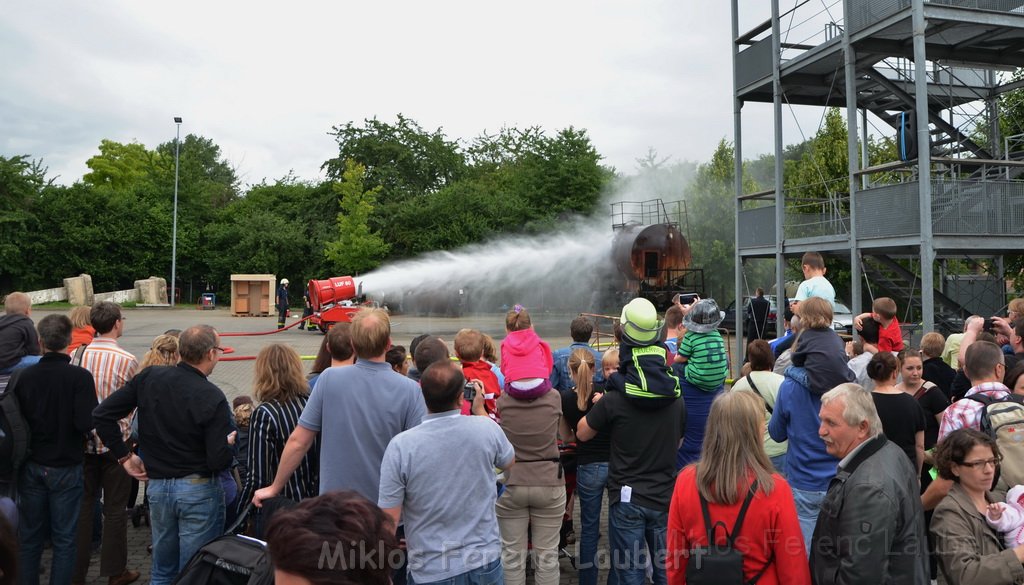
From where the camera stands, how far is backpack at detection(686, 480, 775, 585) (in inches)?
109

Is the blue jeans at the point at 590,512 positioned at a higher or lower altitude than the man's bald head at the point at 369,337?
lower

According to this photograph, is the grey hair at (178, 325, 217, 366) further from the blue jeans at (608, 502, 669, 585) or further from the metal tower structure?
the metal tower structure

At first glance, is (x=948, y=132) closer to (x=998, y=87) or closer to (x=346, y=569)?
(x=998, y=87)

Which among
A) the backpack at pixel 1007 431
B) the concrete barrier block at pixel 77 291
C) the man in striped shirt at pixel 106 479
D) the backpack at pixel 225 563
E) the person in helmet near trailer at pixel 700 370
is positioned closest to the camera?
the backpack at pixel 225 563

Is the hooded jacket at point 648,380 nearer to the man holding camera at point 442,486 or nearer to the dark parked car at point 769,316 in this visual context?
the man holding camera at point 442,486

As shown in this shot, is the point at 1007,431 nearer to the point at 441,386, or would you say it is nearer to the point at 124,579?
the point at 441,386

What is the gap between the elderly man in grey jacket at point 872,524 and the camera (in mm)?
2789

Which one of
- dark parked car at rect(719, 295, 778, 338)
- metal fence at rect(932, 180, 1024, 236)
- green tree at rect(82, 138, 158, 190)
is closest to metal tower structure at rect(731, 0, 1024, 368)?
metal fence at rect(932, 180, 1024, 236)

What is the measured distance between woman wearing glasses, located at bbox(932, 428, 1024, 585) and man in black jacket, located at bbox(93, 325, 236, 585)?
3.89 meters

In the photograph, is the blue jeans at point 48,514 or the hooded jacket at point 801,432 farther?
the blue jeans at point 48,514

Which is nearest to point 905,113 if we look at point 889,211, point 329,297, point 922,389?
point 889,211

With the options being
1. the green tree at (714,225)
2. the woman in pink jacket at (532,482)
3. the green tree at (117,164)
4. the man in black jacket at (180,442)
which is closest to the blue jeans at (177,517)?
the man in black jacket at (180,442)

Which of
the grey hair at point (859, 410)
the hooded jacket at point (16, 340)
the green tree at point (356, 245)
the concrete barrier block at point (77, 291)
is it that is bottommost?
the grey hair at point (859, 410)

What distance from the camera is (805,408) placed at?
4449 millimetres
